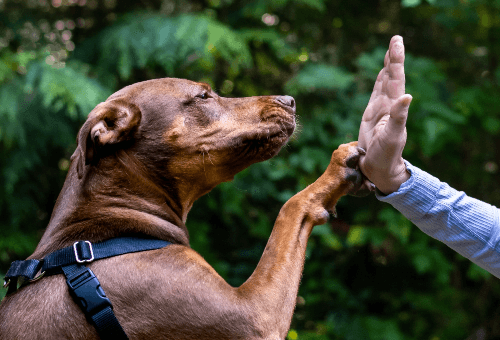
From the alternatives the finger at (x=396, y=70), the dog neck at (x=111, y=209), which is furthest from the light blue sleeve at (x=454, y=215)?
the dog neck at (x=111, y=209)

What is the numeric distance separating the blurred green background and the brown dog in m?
1.98

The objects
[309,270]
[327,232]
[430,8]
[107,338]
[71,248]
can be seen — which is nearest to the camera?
[107,338]

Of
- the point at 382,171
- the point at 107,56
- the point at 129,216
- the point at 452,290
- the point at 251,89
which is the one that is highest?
the point at 382,171

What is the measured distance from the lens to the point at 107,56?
177 inches

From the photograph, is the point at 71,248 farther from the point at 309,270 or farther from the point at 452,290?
the point at 452,290

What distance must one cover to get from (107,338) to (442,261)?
3703 mm

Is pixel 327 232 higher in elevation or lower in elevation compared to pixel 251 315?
lower

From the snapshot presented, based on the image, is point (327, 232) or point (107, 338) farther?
point (327, 232)

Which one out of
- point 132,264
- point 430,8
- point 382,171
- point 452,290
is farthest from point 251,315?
point 430,8

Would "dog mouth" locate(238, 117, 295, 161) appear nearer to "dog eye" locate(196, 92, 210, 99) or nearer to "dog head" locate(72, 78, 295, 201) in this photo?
"dog head" locate(72, 78, 295, 201)

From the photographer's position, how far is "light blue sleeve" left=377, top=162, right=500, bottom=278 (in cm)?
198

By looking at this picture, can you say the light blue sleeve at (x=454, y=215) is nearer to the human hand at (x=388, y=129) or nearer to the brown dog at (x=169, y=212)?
the human hand at (x=388, y=129)

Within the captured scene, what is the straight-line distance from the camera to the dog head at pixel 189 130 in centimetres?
216

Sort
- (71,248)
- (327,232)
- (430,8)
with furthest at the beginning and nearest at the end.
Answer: (430,8)
(327,232)
(71,248)
